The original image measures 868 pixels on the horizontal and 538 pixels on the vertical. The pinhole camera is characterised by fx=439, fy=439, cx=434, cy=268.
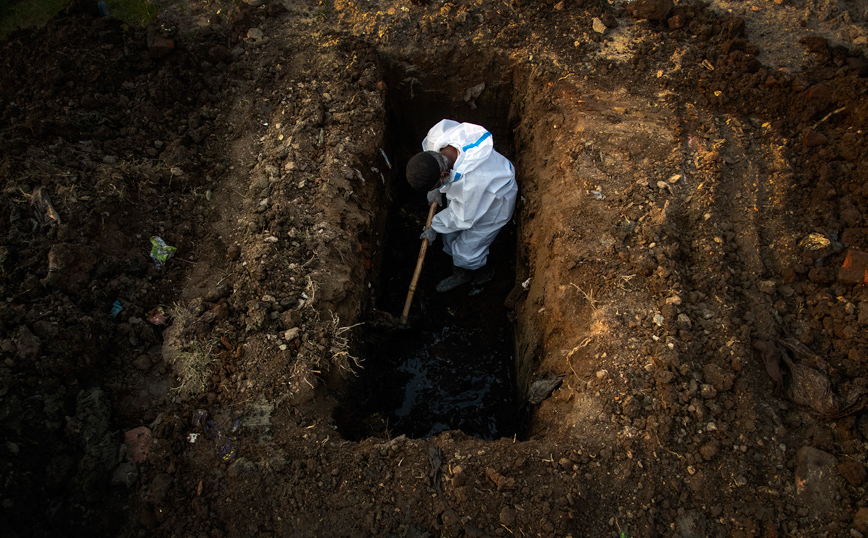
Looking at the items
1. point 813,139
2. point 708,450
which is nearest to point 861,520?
point 708,450

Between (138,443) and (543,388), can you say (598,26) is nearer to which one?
(543,388)

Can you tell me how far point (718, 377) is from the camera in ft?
8.39

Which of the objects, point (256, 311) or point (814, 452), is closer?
point (814, 452)

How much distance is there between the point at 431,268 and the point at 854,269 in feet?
10.6

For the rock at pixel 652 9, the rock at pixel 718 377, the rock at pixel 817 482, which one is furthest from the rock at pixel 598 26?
the rock at pixel 817 482

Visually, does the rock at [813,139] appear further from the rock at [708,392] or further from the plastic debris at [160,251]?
the plastic debris at [160,251]

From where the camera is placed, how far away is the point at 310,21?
14.4ft

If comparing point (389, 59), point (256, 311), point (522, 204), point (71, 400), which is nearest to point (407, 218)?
point (522, 204)

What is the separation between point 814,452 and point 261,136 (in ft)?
14.3

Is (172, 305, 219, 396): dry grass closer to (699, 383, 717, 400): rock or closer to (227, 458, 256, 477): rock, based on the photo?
(227, 458, 256, 477): rock

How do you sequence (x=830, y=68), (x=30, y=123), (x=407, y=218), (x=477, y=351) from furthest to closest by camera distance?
1. (x=407, y=218)
2. (x=477, y=351)
3. (x=830, y=68)
4. (x=30, y=123)

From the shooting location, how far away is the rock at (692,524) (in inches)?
89.3

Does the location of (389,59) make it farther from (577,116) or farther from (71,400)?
(71,400)

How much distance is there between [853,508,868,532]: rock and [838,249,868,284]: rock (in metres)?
1.35
